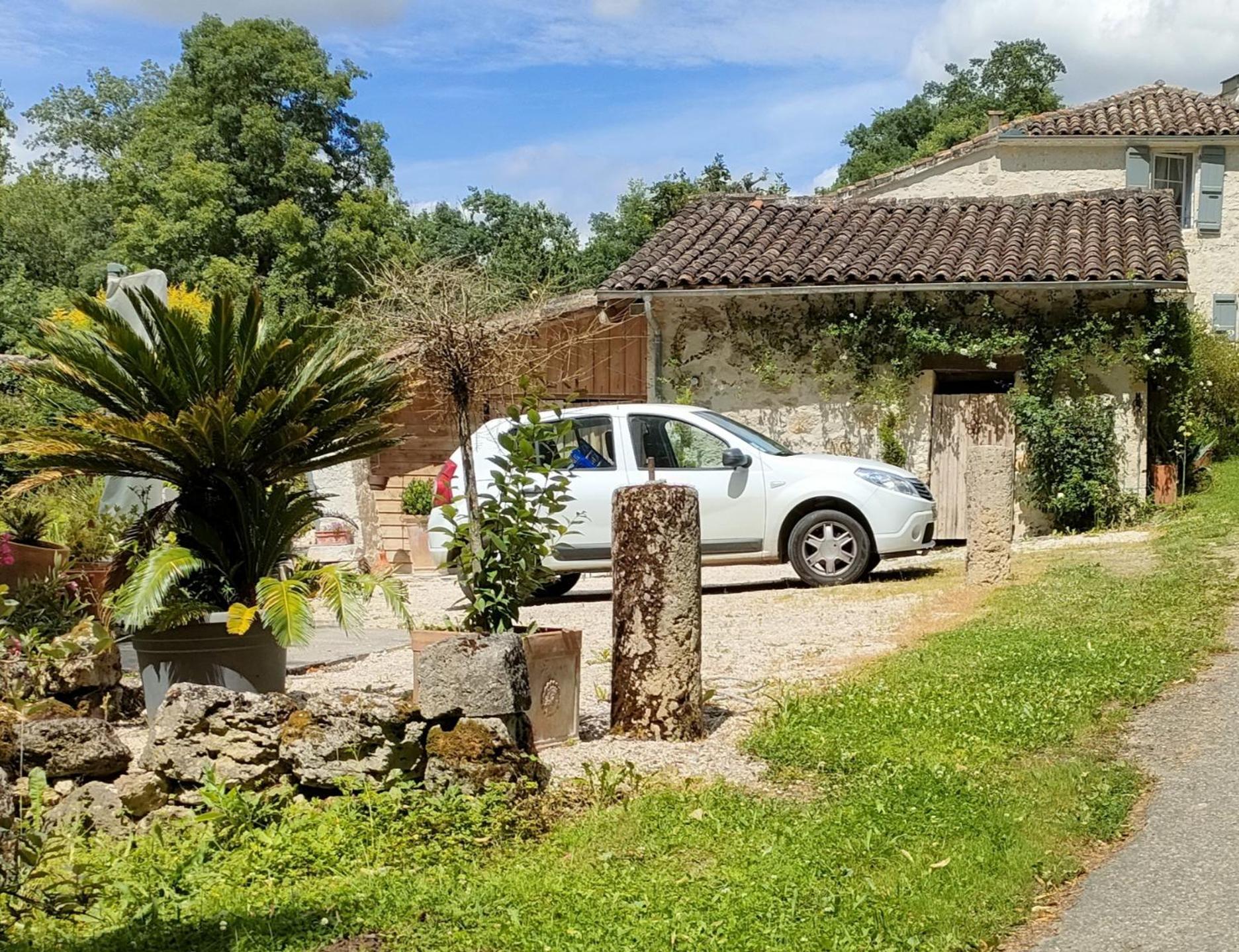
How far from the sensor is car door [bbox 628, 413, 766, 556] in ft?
41.8

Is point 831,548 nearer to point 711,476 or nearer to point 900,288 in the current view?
point 711,476

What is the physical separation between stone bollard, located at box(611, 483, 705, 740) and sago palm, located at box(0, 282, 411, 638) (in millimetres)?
1756

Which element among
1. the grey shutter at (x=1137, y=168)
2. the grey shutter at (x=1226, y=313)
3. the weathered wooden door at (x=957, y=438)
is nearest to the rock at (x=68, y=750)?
the weathered wooden door at (x=957, y=438)

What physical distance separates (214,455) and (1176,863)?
15.8 feet

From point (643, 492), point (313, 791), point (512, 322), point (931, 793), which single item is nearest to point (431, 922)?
point (313, 791)

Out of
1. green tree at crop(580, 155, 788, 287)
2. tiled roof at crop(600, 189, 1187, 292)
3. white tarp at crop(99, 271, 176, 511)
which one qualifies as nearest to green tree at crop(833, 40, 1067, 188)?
green tree at crop(580, 155, 788, 287)

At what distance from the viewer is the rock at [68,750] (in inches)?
210

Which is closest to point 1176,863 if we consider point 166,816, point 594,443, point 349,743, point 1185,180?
point 349,743

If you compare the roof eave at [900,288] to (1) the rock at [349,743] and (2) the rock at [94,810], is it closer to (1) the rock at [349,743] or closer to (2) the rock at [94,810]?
(1) the rock at [349,743]

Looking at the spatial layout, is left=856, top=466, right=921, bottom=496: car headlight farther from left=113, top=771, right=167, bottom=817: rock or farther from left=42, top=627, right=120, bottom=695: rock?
left=113, top=771, right=167, bottom=817: rock

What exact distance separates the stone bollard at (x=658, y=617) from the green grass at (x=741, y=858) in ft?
1.49

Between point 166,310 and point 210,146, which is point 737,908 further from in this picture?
point 210,146

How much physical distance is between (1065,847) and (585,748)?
2.37 meters

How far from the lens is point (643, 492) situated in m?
6.59
